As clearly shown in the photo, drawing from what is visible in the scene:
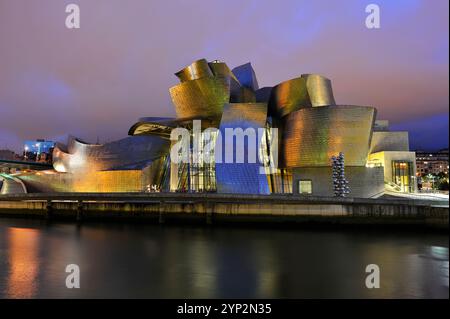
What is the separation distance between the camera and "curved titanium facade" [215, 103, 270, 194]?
27141mm

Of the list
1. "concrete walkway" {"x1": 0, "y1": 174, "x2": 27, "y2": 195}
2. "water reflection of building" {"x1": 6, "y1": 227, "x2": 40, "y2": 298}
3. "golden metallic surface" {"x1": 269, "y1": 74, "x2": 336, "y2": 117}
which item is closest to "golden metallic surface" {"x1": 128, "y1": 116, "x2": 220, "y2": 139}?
"golden metallic surface" {"x1": 269, "y1": 74, "x2": 336, "y2": 117}

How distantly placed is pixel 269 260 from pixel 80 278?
679 centimetres

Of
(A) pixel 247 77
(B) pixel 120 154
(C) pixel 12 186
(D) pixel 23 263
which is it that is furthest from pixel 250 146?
(C) pixel 12 186

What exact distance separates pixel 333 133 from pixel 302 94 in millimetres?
6063

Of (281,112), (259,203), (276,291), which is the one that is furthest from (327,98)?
(276,291)

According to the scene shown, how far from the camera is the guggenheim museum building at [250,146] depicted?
2722 cm

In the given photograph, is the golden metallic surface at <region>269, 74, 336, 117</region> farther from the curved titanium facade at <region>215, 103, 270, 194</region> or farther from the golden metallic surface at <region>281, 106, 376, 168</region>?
the curved titanium facade at <region>215, 103, 270, 194</region>

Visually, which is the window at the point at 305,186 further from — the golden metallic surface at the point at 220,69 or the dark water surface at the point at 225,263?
the golden metallic surface at the point at 220,69

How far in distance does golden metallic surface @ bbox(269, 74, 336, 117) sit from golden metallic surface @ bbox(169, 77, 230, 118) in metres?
5.62

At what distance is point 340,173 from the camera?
76.2ft

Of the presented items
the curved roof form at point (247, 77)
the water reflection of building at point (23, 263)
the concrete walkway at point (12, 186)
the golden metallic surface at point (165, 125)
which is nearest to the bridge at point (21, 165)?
the concrete walkway at point (12, 186)

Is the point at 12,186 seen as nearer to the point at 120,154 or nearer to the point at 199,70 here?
the point at 120,154

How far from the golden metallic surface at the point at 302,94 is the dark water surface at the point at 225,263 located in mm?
→ 16550
